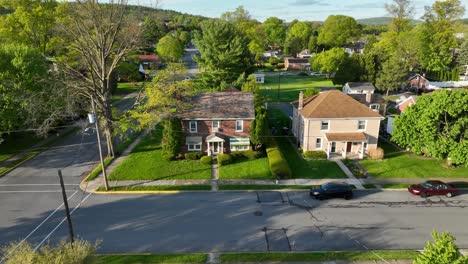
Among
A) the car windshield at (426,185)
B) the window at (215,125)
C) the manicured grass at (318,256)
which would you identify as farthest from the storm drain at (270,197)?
the car windshield at (426,185)

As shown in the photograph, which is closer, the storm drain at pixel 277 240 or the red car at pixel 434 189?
the storm drain at pixel 277 240

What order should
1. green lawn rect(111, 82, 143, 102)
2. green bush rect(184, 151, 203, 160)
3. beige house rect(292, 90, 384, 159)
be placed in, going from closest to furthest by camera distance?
1. green bush rect(184, 151, 203, 160)
2. beige house rect(292, 90, 384, 159)
3. green lawn rect(111, 82, 143, 102)

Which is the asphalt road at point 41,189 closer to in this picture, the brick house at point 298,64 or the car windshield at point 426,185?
the car windshield at point 426,185

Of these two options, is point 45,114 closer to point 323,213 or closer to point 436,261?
point 323,213

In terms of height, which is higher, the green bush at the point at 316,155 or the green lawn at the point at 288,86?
the green lawn at the point at 288,86

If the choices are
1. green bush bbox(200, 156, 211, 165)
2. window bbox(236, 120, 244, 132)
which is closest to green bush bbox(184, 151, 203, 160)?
green bush bbox(200, 156, 211, 165)

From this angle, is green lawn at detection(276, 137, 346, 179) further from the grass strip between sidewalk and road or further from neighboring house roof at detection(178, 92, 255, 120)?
the grass strip between sidewalk and road
